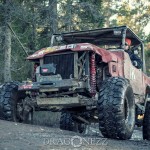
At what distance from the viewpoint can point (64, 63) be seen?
344 inches

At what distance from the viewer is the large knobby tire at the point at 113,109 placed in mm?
7472

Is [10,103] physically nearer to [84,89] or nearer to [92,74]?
[84,89]

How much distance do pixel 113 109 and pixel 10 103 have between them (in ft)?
9.49

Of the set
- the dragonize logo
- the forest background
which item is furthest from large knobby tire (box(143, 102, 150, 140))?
the forest background

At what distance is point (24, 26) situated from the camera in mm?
20344

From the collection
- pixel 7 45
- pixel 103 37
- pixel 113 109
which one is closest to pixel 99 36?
pixel 103 37

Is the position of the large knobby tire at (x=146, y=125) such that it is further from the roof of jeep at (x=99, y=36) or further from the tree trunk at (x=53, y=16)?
the tree trunk at (x=53, y=16)

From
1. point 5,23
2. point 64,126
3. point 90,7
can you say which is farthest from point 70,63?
point 90,7

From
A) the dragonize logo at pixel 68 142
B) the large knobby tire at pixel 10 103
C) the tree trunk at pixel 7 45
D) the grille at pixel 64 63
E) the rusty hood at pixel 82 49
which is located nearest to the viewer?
the dragonize logo at pixel 68 142

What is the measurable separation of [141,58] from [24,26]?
10512mm

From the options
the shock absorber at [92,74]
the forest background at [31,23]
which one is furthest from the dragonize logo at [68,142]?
the forest background at [31,23]

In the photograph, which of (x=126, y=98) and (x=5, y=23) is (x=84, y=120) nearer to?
(x=126, y=98)

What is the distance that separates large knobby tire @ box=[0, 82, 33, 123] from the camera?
29.7ft

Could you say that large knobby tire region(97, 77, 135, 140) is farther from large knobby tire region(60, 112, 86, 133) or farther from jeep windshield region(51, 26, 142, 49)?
large knobby tire region(60, 112, 86, 133)
